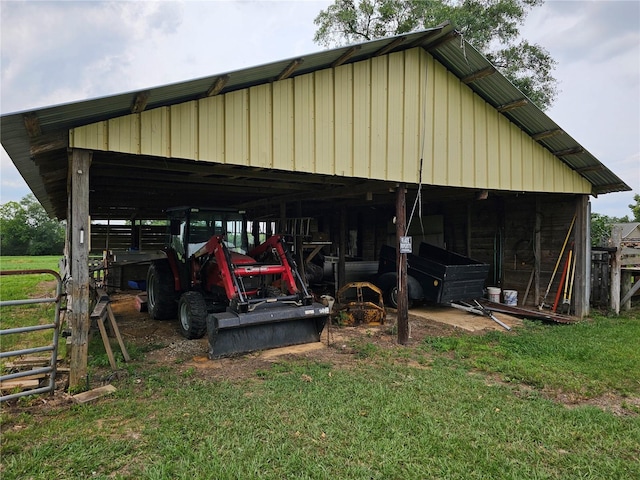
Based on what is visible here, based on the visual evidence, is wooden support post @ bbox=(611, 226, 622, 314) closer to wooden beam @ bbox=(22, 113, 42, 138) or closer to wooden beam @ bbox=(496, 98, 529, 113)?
wooden beam @ bbox=(496, 98, 529, 113)

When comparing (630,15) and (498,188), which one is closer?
(498,188)

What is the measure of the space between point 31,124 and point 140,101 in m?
0.96

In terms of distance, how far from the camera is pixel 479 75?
6.45 metres

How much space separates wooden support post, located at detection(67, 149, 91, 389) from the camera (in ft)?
12.9

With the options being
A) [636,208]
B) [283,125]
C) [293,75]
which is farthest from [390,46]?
[636,208]

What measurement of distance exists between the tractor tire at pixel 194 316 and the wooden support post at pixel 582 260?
24.8 feet

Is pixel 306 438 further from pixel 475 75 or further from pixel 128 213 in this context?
pixel 128 213

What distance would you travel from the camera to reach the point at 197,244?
22.4 ft

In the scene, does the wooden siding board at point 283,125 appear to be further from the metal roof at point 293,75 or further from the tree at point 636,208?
the tree at point 636,208

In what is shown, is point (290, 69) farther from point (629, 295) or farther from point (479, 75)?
point (629, 295)

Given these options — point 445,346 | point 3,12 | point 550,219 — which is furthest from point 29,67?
point 550,219

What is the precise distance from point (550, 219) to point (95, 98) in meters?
9.32

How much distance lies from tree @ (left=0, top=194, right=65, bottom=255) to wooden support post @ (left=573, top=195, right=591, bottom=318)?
5325 centimetres

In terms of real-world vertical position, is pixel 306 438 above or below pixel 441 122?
below
